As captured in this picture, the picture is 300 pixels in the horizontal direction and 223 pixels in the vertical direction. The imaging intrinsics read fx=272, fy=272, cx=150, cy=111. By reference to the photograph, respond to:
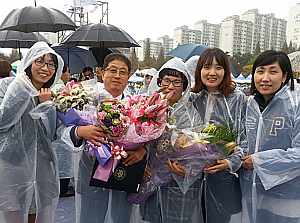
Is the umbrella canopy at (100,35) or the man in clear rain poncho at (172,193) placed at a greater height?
the umbrella canopy at (100,35)

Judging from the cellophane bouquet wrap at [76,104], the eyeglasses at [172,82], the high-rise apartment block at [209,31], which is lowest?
the cellophane bouquet wrap at [76,104]

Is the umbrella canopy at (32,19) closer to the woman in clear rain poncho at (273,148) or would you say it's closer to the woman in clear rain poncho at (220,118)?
the woman in clear rain poncho at (220,118)

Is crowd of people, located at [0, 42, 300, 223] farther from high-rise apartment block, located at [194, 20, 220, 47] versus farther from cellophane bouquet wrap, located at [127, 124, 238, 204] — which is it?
high-rise apartment block, located at [194, 20, 220, 47]

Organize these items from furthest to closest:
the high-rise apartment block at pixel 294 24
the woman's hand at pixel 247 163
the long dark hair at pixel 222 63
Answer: the high-rise apartment block at pixel 294 24, the long dark hair at pixel 222 63, the woman's hand at pixel 247 163

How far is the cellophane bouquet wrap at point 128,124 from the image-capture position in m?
1.66

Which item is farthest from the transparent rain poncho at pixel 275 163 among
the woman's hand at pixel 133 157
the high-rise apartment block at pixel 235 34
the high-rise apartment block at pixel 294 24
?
the high-rise apartment block at pixel 235 34

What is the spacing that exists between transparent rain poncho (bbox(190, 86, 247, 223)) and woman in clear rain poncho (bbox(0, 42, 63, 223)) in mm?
1180

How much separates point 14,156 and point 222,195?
1523mm

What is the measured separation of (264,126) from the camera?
188 centimetres

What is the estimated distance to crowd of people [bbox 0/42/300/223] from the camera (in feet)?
5.96

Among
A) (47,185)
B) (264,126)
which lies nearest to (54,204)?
(47,185)

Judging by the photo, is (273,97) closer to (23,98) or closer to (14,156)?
(23,98)

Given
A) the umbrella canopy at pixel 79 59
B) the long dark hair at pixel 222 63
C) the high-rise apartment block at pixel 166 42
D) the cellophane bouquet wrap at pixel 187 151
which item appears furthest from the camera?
the high-rise apartment block at pixel 166 42

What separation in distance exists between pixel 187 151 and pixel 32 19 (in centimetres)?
369
